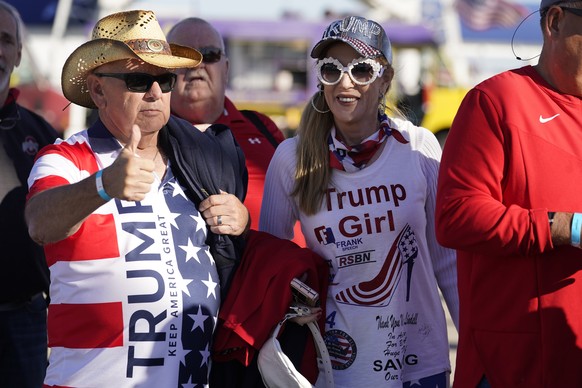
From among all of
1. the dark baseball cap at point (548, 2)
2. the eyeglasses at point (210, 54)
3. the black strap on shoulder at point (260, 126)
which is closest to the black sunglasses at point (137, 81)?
the dark baseball cap at point (548, 2)

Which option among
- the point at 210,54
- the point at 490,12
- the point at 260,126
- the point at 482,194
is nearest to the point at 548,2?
the point at 482,194

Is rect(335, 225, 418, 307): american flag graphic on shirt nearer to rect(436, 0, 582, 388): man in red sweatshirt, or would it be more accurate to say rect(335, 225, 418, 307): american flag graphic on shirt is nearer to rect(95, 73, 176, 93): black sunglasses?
rect(436, 0, 582, 388): man in red sweatshirt

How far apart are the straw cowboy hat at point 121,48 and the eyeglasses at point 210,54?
1.54 meters

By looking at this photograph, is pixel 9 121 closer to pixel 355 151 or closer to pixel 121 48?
pixel 121 48

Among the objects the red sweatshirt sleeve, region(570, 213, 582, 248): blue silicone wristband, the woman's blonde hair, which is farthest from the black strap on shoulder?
region(570, 213, 582, 248): blue silicone wristband

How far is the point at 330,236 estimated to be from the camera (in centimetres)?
372

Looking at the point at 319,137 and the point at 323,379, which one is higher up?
the point at 319,137

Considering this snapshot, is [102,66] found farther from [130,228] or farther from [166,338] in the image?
[166,338]

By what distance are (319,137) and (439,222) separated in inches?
33.1

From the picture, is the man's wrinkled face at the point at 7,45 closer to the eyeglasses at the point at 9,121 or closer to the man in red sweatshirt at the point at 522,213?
the eyeglasses at the point at 9,121

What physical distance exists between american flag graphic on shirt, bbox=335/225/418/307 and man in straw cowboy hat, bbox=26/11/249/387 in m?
0.47

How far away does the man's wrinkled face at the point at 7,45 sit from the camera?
5000 millimetres

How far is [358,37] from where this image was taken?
3.84 metres

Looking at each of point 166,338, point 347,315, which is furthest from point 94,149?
point 347,315
